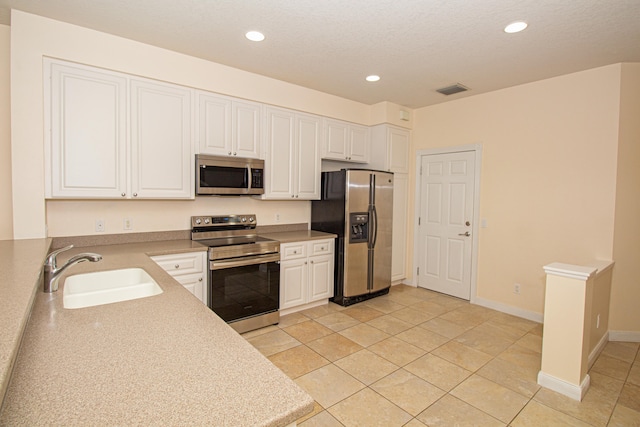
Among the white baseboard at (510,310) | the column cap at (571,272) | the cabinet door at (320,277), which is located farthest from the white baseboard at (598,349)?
the cabinet door at (320,277)

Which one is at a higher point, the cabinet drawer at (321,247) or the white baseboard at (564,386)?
the cabinet drawer at (321,247)

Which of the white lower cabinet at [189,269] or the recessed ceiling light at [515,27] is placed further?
the white lower cabinet at [189,269]

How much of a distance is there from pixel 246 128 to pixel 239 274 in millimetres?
1547

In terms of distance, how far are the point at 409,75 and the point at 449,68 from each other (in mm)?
412

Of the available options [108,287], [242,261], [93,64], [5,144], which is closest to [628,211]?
[242,261]

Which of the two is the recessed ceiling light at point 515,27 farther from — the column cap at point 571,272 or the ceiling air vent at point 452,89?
the column cap at point 571,272

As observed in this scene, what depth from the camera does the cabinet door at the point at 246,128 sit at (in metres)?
3.43

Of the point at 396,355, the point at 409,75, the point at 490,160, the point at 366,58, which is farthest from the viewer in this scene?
the point at 490,160

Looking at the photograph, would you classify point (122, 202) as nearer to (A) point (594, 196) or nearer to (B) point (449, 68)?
(B) point (449, 68)

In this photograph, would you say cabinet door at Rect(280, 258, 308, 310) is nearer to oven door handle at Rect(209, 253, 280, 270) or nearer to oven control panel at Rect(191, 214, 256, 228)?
oven door handle at Rect(209, 253, 280, 270)

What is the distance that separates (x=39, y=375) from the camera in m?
0.88

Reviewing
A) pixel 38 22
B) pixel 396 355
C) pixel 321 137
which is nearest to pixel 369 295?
pixel 396 355

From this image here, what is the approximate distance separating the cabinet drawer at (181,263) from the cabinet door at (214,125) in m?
1.06

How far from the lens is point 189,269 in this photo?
2.91m
